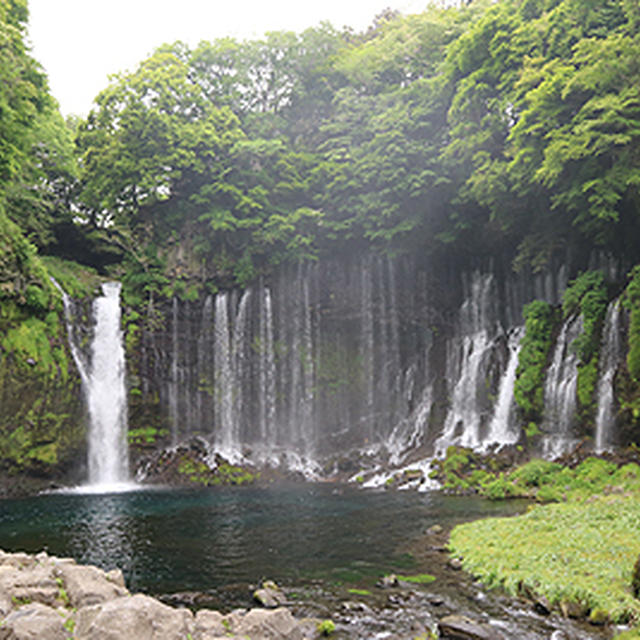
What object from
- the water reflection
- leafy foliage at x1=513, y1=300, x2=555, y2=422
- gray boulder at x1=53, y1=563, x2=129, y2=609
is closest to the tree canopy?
leafy foliage at x1=513, y1=300, x2=555, y2=422

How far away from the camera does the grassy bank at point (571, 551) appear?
6980 millimetres

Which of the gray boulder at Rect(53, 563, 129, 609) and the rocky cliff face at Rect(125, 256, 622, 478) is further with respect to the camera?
the rocky cliff face at Rect(125, 256, 622, 478)

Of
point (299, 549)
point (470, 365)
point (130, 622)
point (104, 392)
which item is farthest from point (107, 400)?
point (130, 622)

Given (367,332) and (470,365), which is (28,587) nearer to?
(470,365)

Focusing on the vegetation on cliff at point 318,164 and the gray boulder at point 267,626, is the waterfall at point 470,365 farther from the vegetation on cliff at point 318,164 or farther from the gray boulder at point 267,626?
the gray boulder at point 267,626

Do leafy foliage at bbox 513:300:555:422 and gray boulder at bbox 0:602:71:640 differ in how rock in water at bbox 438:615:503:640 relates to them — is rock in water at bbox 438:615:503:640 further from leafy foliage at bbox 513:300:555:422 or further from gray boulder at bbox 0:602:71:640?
leafy foliage at bbox 513:300:555:422

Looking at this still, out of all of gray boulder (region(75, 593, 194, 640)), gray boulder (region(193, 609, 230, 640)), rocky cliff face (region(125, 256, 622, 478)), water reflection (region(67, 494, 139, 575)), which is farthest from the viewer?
rocky cliff face (region(125, 256, 622, 478))

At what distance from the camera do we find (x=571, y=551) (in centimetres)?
874

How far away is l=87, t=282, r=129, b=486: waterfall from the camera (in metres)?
24.9

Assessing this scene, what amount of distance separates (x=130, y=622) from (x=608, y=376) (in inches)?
728

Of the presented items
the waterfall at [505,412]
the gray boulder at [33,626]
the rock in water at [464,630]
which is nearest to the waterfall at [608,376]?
the waterfall at [505,412]

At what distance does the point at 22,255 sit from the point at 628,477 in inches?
928

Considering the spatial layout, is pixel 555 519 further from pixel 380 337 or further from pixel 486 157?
pixel 380 337

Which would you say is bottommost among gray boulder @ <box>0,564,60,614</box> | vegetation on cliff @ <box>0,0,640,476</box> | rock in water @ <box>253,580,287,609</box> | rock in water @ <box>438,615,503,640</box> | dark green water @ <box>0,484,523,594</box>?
dark green water @ <box>0,484,523,594</box>
